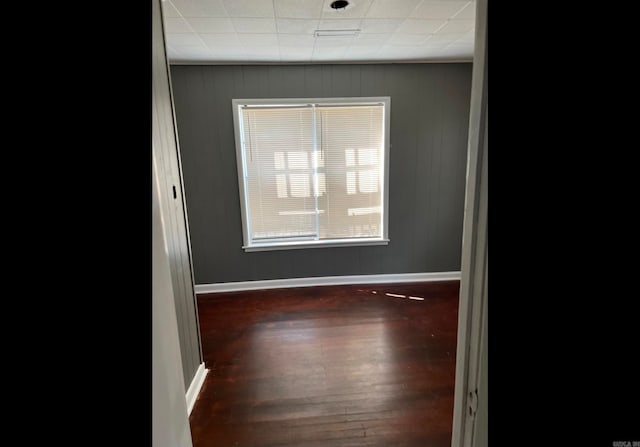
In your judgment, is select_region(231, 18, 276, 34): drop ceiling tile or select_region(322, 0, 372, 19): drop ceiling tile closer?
select_region(322, 0, 372, 19): drop ceiling tile

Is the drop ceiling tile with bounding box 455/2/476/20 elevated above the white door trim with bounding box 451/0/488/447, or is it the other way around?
the drop ceiling tile with bounding box 455/2/476/20

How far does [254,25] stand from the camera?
206 centimetres

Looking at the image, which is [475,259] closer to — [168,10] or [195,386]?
[195,386]

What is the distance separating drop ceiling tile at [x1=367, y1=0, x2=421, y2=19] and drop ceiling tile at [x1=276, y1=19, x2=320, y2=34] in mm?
398

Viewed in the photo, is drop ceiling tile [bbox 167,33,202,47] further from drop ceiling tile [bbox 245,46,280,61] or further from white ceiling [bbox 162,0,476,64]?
drop ceiling tile [bbox 245,46,280,61]

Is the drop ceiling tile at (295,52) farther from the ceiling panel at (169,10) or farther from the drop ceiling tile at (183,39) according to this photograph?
the ceiling panel at (169,10)

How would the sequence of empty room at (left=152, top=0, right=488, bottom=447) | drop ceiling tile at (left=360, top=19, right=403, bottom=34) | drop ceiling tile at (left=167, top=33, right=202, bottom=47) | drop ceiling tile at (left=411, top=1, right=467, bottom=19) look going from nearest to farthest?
empty room at (left=152, top=0, right=488, bottom=447)
drop ceiling tile at (left=411, top=1, right=467, bottom=19)
drop ceiling tile at (left=360, top=19, right=403, bottom=34)
drop ceiling tile at (left=167, top=33, right=202, bottom=47)

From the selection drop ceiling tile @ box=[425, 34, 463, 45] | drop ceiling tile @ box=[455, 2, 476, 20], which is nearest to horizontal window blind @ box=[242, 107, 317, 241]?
drop ceiling tile @ box=[425, 34, 463, 45]

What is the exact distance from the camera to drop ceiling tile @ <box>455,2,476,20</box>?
1.87m

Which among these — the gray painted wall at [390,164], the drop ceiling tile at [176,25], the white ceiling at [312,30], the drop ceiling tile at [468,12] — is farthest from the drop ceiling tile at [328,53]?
the drop ceiling tile at [176,25]

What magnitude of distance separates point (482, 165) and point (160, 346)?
37.5 inches
